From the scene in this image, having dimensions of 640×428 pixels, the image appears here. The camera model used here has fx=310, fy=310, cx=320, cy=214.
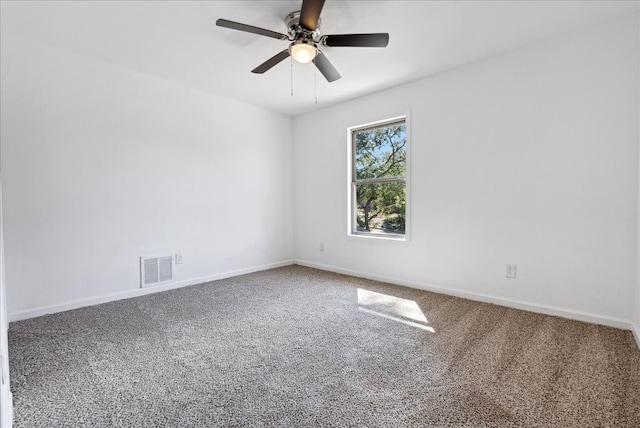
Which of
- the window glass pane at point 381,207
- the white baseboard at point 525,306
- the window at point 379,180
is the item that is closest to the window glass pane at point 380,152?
the window at point 379,180

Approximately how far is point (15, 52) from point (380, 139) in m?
3.72

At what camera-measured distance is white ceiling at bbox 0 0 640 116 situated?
7.47ft

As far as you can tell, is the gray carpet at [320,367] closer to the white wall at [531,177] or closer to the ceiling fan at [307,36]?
the white wall at [531,177]

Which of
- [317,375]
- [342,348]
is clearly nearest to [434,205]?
[342,348]

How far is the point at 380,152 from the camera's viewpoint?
13.4 feet

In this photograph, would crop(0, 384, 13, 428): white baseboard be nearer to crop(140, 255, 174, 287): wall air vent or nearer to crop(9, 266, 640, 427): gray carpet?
crop(9, 266, 640, 427): gray carpet

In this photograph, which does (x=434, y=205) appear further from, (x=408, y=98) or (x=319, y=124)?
(x=319, y=124)

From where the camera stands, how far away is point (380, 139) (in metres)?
4.07

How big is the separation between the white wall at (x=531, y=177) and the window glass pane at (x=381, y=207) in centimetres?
23

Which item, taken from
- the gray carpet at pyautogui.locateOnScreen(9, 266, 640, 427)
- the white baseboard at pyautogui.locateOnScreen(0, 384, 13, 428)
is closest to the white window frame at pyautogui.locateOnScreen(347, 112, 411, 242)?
the gray carpet at pyautogui.locateOnScreen(9, 266, 640, 427)

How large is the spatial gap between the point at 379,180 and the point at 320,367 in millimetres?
2660

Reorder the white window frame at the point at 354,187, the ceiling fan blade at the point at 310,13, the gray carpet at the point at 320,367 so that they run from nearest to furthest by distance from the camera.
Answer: the gray carpet at the point at 320,367 < the ceiling fan blade at the point at 310,13 < the white window frame at the point at 354,187

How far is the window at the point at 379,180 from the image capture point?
3.87 m

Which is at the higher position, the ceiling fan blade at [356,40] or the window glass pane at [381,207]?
the ceiling fan blade at [356,40]
